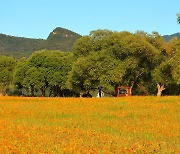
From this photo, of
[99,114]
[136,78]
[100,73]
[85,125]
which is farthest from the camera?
[136,78]

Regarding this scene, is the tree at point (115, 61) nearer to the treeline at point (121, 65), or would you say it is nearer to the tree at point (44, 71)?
the treeline at point (121, 65)

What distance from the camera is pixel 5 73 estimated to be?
9450 centimetres

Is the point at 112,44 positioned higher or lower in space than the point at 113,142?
higher

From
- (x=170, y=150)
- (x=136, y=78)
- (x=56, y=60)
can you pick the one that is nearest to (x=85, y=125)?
(x=170, y=150)

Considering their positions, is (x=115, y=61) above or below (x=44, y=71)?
above

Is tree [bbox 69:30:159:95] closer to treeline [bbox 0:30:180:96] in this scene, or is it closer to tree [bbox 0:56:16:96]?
treeline [bbox 0:30:180:96]

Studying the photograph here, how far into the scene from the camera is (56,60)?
82375mm

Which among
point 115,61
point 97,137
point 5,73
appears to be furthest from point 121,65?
point 97,137

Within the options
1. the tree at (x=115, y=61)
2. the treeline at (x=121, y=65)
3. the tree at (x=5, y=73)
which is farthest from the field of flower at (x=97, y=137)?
the tree at (x=5, y=73)

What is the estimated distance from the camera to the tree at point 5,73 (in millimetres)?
94375

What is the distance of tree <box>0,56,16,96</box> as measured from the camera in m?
94.4

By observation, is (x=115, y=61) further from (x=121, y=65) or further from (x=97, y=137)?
(x=97, y=137)

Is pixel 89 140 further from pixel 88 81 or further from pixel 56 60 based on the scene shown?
pixel 56 60

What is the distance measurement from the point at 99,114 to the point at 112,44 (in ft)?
137
